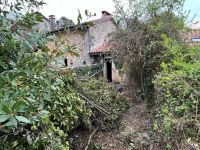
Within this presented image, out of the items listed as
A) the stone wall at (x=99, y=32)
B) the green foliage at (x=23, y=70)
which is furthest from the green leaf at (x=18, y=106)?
the stone wall at (x=99, y=32)

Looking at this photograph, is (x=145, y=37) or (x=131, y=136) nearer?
(x=131, y=136)

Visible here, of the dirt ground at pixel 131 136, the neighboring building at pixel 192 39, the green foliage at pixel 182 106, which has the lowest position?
the dirt ground at pixel 131 136

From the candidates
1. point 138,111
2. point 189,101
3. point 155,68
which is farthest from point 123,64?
point 189,101

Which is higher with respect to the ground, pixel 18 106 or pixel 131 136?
pixel 18 106

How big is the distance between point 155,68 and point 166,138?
5.53 meters

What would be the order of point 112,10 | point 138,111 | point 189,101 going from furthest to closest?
point 112,10, point 138,111, point 189,101

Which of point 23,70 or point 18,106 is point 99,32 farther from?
point 18,106

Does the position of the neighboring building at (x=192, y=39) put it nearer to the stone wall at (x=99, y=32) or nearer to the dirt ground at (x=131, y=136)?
the dirt ground at (x=131, y=136)

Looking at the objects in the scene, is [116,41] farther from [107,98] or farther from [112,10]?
[107,98]

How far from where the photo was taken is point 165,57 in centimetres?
890

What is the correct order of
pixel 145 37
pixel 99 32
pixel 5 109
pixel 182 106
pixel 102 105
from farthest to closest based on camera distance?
pixel 99 32 → pixel 145 37 → pixel 102 105 → pixel 182 106 → pixel 5 109

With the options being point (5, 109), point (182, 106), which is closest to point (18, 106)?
point (5, 109)

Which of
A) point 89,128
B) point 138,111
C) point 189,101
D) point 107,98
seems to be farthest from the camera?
point 138,111

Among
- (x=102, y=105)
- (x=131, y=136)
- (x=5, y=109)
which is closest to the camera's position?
(x=5, y=109)
